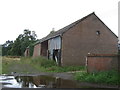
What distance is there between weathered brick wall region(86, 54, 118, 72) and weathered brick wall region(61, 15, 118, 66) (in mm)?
12673

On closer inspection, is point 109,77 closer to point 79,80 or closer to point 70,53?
point 79,80

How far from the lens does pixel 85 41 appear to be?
1336 inches

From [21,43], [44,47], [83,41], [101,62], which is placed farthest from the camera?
[21,43]

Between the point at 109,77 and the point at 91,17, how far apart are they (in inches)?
745

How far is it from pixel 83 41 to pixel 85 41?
33 cm

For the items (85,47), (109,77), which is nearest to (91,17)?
(85,47)

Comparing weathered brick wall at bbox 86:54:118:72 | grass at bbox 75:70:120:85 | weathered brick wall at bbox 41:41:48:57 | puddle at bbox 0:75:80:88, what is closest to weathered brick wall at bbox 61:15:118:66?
weathered brick wall at bbox 86:54:118:72

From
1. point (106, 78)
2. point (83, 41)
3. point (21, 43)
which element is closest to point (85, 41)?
point (83, 41)

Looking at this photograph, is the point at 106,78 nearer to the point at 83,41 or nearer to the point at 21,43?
the point at 83,41

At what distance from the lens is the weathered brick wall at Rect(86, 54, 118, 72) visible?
18766mm

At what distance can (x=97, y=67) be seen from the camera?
A: 19375 mm

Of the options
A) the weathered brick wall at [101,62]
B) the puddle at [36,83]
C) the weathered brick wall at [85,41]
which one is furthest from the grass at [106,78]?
the weathered brick wall at [85,41]

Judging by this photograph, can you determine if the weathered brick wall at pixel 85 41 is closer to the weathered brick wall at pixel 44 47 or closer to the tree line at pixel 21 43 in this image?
the weathered brick wall at pixel 44 47

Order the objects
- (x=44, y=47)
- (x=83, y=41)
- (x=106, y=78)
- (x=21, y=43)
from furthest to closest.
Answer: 1. (x=21, y=43)
2. (x=44, y=47)
3. (x=83, y=41)
4. (x=106, y=78)
